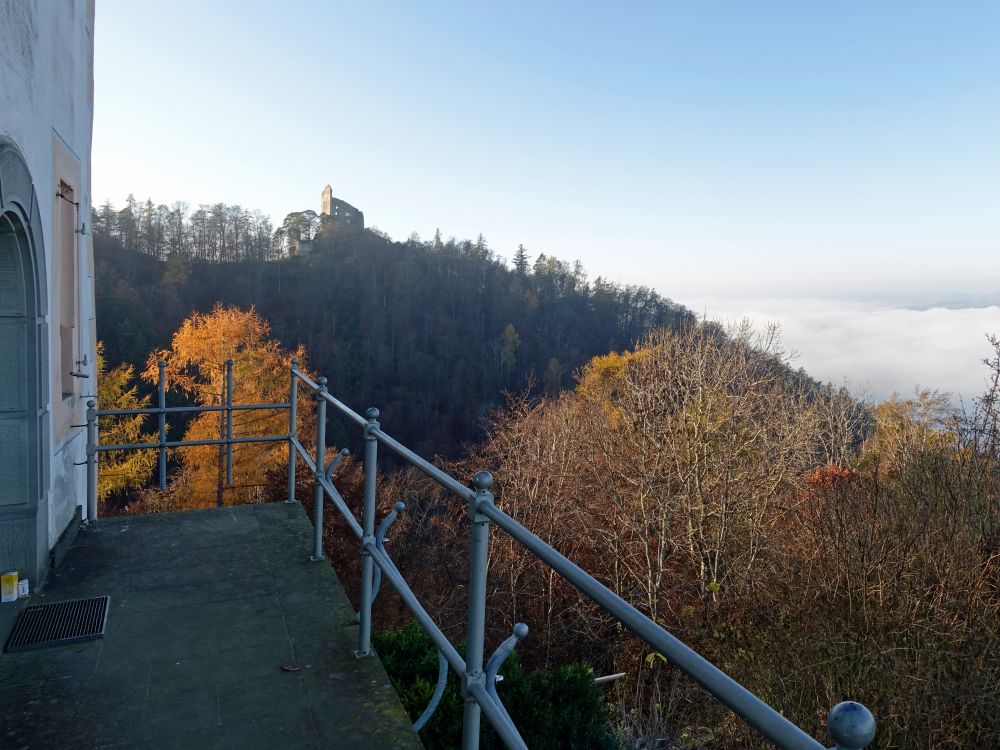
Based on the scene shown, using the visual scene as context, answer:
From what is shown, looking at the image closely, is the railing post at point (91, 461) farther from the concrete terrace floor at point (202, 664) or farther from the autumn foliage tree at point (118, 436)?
the autumn foliage tree at point (118, 436)

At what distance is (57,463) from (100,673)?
1.69 meters

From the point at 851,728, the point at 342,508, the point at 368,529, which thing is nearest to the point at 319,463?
the point at 342,508

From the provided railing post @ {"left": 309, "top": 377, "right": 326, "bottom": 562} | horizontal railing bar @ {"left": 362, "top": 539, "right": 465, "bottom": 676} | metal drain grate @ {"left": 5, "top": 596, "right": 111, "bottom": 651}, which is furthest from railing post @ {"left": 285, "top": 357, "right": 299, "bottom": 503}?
horizontal railing bar @ {"left": 362, "top": 539, "right": 465, "bottom": 676}

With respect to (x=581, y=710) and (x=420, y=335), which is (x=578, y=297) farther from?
(x=581, y=710)

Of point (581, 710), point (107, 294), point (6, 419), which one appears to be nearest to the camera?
point (6, 419)

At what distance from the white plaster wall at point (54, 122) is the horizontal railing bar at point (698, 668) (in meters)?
3.10

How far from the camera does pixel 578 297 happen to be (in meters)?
79.4

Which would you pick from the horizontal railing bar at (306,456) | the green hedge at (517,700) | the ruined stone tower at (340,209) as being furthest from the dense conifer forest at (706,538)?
the ruined stone tower at (340,209)

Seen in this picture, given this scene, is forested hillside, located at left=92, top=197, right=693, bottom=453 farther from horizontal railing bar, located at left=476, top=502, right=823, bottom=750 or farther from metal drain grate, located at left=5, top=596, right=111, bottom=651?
horizontal railing bar, located at left=476, top=502, right=823, bottom=750

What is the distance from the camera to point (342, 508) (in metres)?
3.15

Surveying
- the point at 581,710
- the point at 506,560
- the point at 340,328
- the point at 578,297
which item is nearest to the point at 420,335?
the point at 340,328

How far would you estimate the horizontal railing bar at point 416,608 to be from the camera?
1826 mm

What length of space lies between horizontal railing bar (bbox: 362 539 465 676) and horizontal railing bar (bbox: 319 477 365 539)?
4.3 inches

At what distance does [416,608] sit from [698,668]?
1412mm
